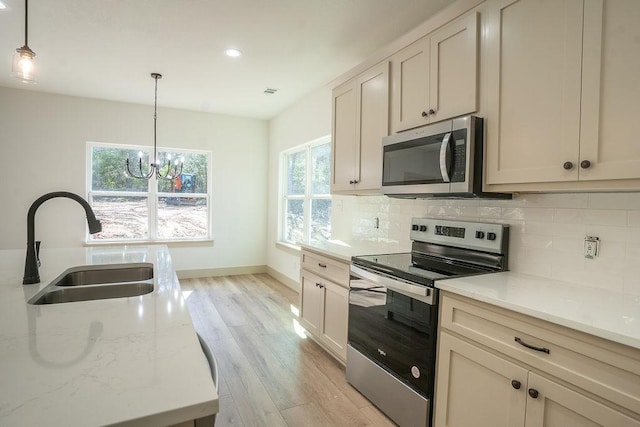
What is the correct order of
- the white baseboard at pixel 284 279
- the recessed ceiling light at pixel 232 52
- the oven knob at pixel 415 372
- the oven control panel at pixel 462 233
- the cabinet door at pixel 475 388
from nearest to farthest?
1. the cabinet door at pixel 475 388
2. the oven knob at pixel 415 372
3. the oven control panel at pixel 462 233
4. the recessed ceiling light at pixel 232 52
5. the white baseboard at pixel 284 279

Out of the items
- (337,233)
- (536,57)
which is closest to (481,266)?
(536,57)

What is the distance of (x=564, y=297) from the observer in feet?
4.73

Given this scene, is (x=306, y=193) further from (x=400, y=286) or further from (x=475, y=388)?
(x=475, y=388)

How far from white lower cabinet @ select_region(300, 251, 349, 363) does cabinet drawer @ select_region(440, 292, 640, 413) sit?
3.42ft

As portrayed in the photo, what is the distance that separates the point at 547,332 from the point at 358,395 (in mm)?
1371

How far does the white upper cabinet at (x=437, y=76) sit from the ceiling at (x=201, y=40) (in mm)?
431

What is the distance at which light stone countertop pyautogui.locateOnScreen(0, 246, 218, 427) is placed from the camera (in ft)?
1.92

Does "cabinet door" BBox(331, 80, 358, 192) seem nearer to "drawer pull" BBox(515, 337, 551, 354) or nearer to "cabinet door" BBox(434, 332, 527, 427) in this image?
"cabinet door" BBox(434, 332, 527, 427)

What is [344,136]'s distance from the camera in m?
2.95

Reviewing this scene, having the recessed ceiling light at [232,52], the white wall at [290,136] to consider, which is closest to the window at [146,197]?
the white wall at [290,136]

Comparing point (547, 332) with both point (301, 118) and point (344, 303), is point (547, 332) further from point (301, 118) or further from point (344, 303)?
point (301, 118)

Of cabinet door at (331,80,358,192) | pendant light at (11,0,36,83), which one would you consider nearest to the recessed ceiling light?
cabinet door at (331,80,358,192)

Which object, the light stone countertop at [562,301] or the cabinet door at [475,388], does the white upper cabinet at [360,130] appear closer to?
the light stone countertop at [562,301]

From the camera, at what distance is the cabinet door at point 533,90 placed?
4.72 ft
